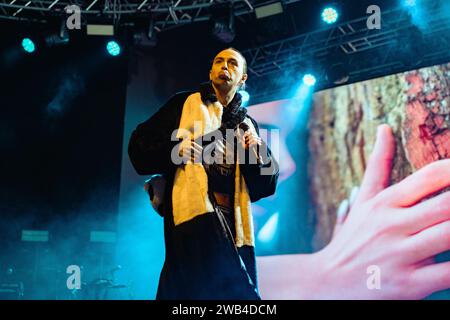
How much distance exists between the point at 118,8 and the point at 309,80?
3.03 m

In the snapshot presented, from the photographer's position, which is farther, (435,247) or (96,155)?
(96,155)

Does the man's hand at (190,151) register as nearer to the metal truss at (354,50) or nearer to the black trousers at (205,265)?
the black trousers at (205,265)

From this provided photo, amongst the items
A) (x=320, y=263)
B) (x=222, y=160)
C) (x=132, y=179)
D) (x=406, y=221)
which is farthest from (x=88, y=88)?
(x=222, y=160)

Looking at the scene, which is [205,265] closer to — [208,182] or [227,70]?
[208,182]

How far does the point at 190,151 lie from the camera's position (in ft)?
5.16

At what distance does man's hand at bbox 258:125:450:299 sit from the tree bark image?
0.47 ft

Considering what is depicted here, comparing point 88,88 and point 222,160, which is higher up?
point 88,88

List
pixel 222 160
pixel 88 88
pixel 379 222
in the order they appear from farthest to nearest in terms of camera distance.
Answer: pixel 88 88 → pixel 379 222 → pixel 222 160

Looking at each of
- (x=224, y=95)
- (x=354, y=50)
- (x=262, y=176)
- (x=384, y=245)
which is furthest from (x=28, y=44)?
(x=262, y=176)

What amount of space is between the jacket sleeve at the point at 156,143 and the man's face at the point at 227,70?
0.53ft

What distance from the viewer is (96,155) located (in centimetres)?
689

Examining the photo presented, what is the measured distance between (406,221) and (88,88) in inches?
194

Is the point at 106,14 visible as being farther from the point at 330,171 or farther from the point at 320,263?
the point at 320,263

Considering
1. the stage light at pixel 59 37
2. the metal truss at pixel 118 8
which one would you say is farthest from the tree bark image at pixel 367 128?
the stage light at pixel 59 37
